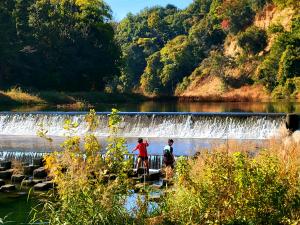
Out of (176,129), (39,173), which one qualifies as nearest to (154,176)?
(39,173)

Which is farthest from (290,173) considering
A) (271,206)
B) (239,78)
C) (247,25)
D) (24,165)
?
(247,25)

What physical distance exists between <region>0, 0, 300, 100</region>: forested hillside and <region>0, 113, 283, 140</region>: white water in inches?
1016

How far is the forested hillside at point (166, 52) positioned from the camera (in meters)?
60.9

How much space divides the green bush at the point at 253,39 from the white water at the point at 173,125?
1797 inches

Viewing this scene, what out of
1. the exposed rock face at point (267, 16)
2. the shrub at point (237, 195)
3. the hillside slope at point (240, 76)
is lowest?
the shrub at point (237, 195)

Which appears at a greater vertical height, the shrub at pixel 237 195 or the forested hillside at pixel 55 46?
the forested hillside at pixel 55 46

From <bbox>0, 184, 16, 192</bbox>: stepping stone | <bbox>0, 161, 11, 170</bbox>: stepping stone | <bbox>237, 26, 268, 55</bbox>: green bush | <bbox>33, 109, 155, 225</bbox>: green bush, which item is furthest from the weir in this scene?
<bbox>237, 26, 268, 55</bbox>: green bush

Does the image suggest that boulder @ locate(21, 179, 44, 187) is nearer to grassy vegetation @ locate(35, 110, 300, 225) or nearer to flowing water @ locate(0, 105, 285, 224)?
flowing water @ locate(0, 105, 285, 224)

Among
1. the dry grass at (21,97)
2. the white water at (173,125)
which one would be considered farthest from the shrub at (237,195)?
the dry grass at (21,97)

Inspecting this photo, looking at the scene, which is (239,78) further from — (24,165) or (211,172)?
(211,172)

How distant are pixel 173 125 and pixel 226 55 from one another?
166 ft

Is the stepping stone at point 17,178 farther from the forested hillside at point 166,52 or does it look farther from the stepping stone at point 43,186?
the forested hillside at point 166,52

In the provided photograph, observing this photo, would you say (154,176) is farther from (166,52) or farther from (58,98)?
(166,52)

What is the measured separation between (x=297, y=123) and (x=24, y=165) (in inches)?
461
